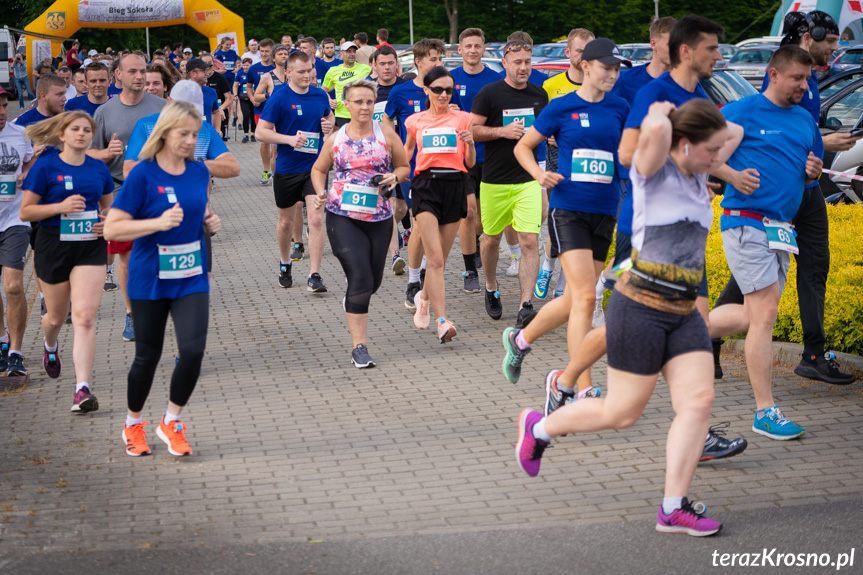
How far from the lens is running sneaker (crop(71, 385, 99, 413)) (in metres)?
7.02

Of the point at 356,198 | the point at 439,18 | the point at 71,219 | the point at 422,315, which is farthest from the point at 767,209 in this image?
the point at 439,18

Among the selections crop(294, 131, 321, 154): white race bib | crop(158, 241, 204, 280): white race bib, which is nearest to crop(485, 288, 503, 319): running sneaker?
crop(294, 131, 321, 154): white race bib

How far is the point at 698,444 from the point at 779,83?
235 centimetres

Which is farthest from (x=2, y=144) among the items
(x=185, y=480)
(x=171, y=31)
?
(x=171, y=31)

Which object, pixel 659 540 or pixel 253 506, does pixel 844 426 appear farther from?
pixel 253 506

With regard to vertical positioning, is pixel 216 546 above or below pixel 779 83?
below

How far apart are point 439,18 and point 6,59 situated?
2200 centimetres

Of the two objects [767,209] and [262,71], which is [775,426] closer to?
[767,209]

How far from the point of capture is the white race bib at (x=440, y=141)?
29.0 feet

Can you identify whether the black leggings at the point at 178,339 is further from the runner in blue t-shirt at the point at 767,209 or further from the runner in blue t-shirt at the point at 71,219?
the runner in blue t-shirt at the point at 767,209

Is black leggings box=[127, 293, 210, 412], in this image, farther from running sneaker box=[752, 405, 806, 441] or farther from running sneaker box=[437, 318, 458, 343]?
running sneaker box=[752, 405, 806, 441]

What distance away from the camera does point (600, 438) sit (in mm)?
6184

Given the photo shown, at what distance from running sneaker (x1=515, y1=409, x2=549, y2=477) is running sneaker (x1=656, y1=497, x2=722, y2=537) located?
67 centimetres

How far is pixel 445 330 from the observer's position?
28.0 ft
